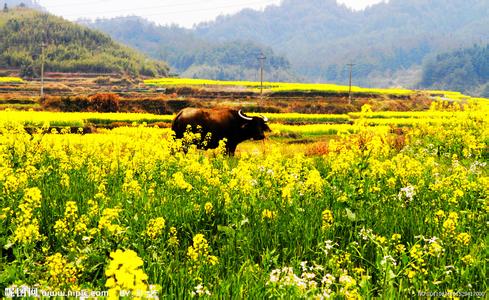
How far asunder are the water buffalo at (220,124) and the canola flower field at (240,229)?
7.17 m

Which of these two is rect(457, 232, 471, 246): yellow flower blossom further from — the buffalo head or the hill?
the hill

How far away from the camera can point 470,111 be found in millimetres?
18500

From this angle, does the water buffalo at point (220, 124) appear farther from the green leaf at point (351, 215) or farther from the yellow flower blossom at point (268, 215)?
the green leaf at point (351, 215)

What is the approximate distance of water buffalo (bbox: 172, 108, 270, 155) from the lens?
16.9 meters

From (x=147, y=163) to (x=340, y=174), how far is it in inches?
133

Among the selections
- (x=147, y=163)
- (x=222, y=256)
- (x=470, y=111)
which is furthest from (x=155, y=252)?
(x=470, y=111)

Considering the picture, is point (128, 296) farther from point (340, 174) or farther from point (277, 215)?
point (340, 174)

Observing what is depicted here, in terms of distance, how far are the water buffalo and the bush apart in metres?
26.3

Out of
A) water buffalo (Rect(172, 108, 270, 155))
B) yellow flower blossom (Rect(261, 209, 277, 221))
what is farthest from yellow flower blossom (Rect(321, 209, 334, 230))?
water buffalo (Rect(172, 108, 270, 155))

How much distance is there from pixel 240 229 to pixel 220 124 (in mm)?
11898

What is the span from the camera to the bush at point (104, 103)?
Answer: 41531mm

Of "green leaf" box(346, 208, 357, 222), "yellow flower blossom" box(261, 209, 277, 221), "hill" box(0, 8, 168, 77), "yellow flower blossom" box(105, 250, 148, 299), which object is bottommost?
"yellow flower blossom" box(261, 209, 277, 221)

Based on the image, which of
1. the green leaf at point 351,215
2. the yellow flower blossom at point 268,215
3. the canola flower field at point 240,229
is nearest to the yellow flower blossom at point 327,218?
the canola flower field at point 240,229

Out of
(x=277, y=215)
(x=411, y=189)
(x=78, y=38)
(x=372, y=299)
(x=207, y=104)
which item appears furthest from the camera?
(x=78, y=38)
